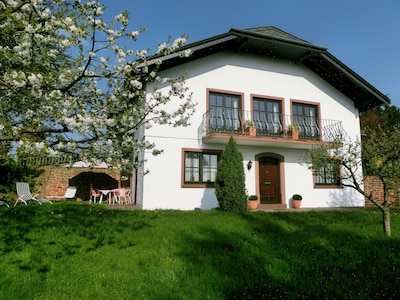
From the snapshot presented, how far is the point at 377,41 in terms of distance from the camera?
9.83 metres

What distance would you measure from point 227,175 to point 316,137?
5933 mm

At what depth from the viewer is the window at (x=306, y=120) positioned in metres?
13.8

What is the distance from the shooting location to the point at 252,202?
11992mm

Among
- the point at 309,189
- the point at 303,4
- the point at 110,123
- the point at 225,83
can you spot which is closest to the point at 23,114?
the point at 110,123

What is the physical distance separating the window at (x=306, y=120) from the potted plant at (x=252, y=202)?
378cm

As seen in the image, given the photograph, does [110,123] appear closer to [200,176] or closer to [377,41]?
[200,176]

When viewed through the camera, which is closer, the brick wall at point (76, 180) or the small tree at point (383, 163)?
the small tree at point (383, 163)

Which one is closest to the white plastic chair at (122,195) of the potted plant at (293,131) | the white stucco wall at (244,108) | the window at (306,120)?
the white stucco wall at (244,108)

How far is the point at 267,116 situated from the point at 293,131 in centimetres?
141

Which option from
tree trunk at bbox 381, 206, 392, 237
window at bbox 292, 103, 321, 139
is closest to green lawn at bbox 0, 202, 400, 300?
tree trunk at bbox 381, 206, 392, 237

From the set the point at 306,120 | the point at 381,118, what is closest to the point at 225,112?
the point at 306,120

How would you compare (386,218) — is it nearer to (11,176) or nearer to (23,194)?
(23,194)

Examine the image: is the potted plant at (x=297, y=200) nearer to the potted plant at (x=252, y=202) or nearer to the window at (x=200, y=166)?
the potted plant at (x=252, y=202)

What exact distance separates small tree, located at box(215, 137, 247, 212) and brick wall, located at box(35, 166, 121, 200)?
6672 millimetres
